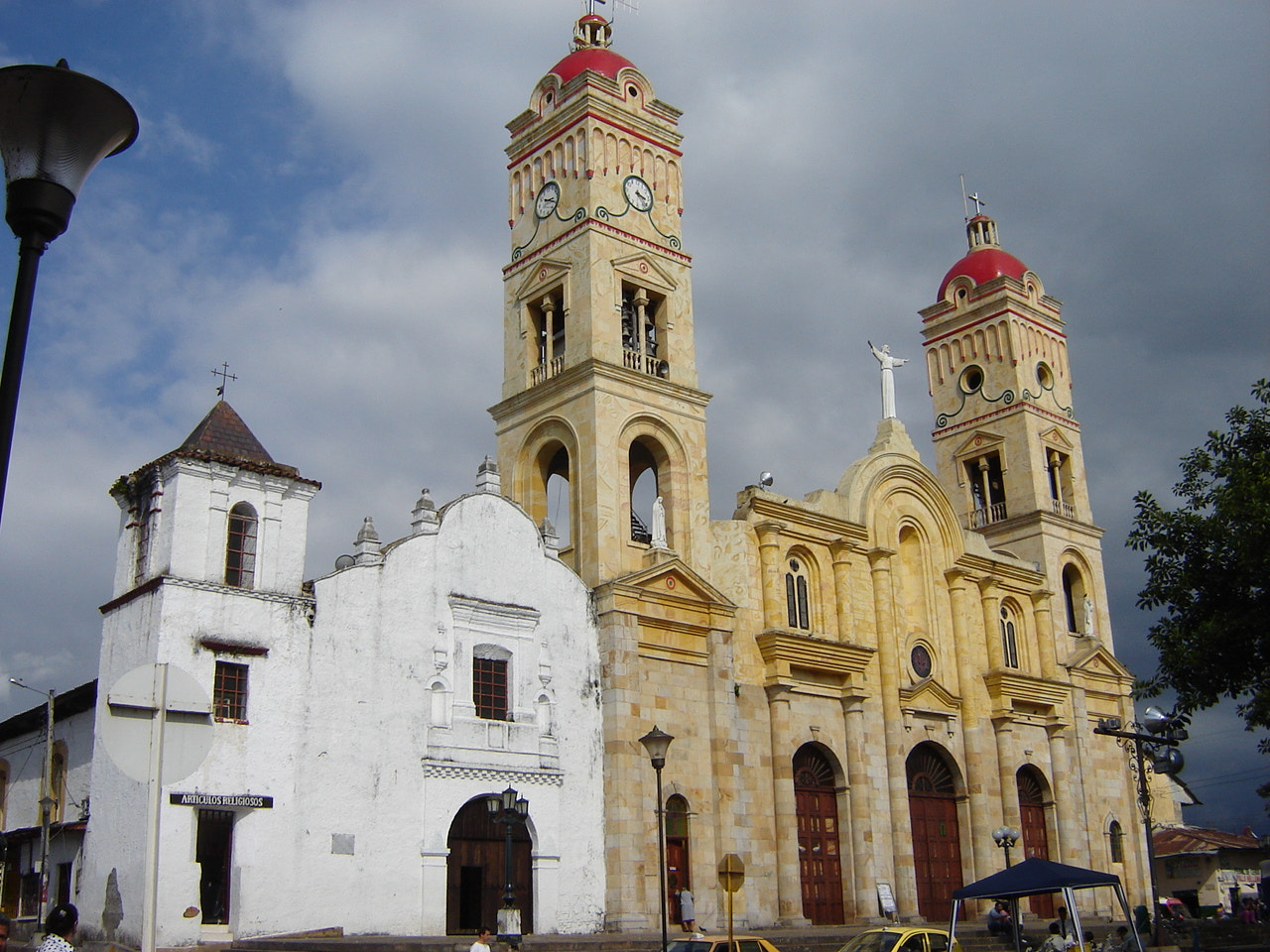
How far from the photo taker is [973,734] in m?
39.0

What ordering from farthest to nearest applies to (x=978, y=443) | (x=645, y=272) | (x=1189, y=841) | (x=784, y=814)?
(x=1189, y=841)
(x=978, y=443)
(x=645, y=272)
(x=784, y=814)

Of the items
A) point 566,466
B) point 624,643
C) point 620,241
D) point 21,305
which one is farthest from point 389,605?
point 21,305

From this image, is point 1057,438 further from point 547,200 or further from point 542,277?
point 547,200

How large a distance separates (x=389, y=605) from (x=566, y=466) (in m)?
9.73

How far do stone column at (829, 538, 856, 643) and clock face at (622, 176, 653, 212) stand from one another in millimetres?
11157

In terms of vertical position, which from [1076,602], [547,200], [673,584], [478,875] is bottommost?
[478,875]

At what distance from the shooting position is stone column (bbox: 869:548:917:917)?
34.9 meters

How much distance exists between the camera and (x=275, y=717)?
24.9 meters

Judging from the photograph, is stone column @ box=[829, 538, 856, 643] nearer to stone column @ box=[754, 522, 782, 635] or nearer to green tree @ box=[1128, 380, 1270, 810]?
stone column @ box=[754, 522, 782, 635]

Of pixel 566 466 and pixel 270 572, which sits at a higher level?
pixel 566 466

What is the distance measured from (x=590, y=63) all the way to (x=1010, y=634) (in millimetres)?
23459

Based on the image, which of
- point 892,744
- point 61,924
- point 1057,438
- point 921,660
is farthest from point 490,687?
point 1057,438

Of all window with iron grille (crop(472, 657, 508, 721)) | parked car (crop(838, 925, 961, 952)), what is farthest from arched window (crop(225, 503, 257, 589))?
parked car (crop(838, 925, 961, 952))

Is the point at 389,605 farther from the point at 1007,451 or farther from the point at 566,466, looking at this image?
the point at 1007,451
